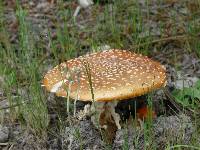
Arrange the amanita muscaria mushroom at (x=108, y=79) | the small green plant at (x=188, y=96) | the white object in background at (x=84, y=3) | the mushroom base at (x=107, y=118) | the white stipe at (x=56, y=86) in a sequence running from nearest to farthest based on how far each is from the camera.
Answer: the amanita muscaria mushroom at (x=108, y=79), the white stipe at (x=56, y=86), the mushroom base at (x=107, y=118), the small green plant at (x=188, y=96), the white object in background at (x=84, y=3)

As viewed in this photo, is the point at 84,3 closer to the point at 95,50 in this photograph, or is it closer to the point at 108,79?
the point at 95,50

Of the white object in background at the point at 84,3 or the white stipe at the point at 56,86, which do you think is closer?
the white stipe at the point at 56,86

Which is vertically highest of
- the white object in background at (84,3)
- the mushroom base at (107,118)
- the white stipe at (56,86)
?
the white object in background at (84,3)

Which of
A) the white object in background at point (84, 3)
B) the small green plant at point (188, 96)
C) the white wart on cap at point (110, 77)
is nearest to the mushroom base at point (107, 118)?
the white wart on cap at point (110, 77)

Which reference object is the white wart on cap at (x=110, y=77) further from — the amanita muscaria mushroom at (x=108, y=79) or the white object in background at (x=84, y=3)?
the white object in background at (x=84, y=3)

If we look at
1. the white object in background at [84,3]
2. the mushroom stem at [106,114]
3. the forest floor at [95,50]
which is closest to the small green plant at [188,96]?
the forest floor at [95,50]

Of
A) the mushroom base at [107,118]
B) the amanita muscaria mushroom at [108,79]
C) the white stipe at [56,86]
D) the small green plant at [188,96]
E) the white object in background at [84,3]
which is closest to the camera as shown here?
the amanita muscaria mushroom at [108,79]

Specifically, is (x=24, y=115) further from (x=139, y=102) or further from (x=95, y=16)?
(x=95, y=16)

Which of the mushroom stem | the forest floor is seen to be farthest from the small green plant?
the mushroom stem

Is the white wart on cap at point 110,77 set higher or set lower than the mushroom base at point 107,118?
higher

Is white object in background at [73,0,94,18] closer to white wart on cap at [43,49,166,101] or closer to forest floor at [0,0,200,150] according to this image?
forest floor at [0,0,200,150]

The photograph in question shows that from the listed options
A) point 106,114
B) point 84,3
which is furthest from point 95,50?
point 84,3
